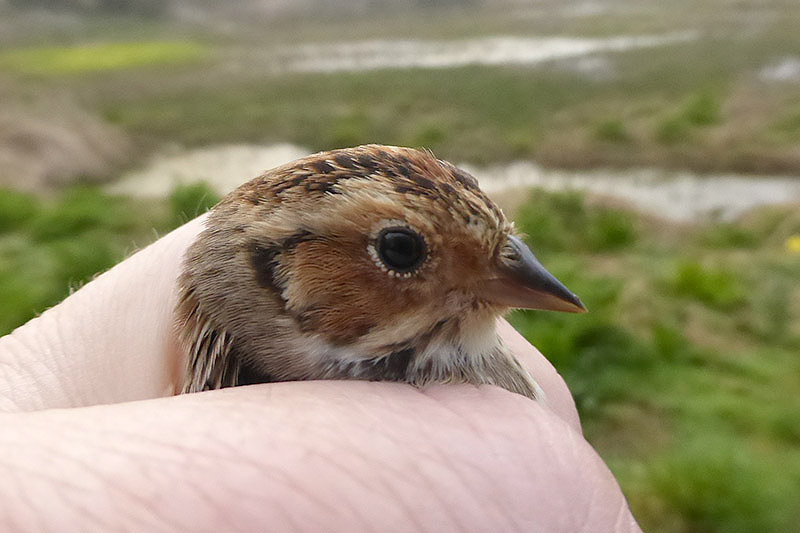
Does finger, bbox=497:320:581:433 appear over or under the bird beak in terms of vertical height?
under

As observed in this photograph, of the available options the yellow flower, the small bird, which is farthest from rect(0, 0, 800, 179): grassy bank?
the small bird

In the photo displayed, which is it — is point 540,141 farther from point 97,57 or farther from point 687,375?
point 97,57

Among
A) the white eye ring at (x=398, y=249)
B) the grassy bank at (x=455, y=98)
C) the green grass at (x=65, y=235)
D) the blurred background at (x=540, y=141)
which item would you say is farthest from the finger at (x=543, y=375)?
the grassy bank at (x=455, y=98)

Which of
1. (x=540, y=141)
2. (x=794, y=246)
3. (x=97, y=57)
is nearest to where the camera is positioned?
(x=794, y=246)

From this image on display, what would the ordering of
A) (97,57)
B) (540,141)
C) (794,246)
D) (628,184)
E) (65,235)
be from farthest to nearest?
(97,57), (628,184), (540,141), (794,246), (65,235)

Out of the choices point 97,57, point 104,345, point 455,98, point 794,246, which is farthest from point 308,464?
point 97,57

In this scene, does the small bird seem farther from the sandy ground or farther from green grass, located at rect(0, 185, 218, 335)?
the sandy ground

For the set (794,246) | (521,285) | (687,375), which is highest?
(521,285)
